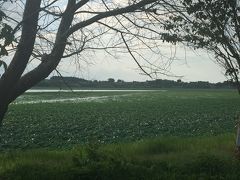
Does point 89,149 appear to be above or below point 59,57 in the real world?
below

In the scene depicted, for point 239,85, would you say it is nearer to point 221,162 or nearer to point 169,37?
point 221,162

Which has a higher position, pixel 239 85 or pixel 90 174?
pixel 239 85

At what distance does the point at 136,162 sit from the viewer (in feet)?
30.3

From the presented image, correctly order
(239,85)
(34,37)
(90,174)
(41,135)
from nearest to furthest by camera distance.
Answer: (34,37) → (90,174) → (239,85) → (41,135)

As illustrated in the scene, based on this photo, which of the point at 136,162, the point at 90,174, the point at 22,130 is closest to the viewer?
the point at 90,174

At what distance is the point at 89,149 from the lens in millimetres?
8617

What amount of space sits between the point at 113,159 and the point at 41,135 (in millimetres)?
13097

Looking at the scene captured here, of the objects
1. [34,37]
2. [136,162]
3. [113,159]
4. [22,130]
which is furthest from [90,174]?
[22,130]

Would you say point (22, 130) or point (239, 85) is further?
point (22, 130)

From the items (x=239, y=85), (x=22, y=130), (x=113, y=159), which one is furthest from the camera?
(x=22, y=130)

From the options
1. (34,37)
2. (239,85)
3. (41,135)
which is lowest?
(41,135)

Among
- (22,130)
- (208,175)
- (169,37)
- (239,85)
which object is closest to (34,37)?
(169,37)

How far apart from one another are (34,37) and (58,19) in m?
0.56

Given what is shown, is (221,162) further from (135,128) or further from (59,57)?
(135,128)
